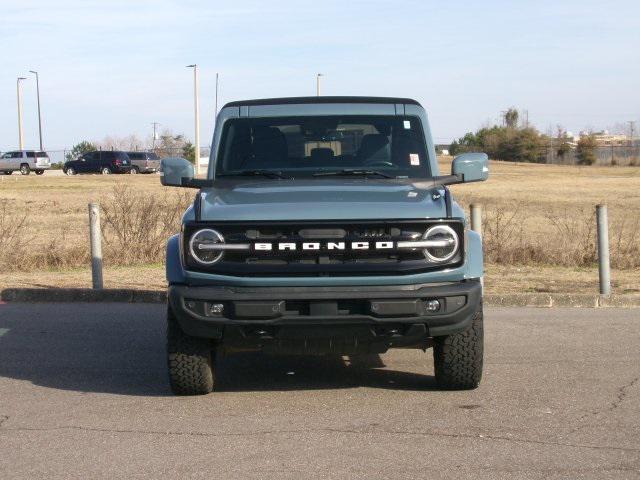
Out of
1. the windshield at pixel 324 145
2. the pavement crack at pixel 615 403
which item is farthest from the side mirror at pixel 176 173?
the pavement crack at pixel 615 403

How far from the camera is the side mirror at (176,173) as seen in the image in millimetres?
7734

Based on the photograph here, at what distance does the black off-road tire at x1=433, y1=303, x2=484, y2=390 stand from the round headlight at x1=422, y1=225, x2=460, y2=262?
0.48 meters

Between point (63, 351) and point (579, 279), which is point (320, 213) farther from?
point (579, 279)

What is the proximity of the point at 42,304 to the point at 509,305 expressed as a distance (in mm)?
5421

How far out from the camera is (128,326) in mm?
10531

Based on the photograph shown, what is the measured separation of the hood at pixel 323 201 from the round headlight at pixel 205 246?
0.33 ft

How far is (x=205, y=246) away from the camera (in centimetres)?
661

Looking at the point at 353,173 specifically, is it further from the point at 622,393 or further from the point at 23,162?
the point at 23,162

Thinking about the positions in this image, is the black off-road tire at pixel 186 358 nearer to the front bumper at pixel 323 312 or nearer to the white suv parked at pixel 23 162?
the front bumper at pixel 323 312

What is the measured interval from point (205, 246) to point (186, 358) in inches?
33.0

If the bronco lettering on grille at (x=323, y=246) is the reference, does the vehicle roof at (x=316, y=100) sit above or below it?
above

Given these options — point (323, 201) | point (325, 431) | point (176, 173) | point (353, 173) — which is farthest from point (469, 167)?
point (325, 431)

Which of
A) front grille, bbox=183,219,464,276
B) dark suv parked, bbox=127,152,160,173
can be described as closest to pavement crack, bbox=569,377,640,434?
front grille, bbox=183,219,464,276

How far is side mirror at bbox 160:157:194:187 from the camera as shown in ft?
25.4
